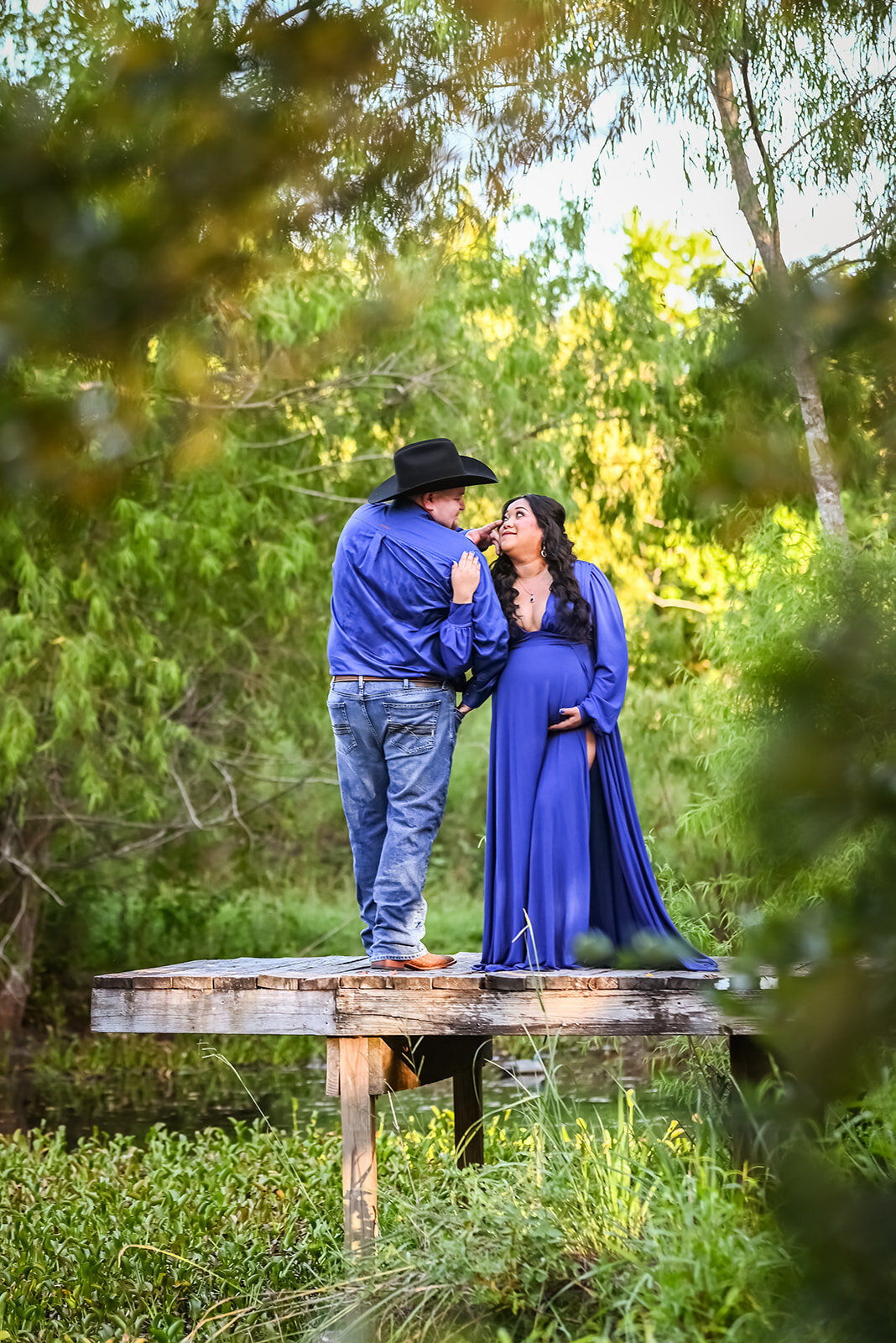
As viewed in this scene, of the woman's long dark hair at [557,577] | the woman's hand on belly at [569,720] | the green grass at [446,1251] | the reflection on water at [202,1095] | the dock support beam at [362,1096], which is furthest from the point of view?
the reflection on water at [202,1095]

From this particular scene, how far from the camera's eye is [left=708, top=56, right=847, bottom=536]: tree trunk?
1662mm

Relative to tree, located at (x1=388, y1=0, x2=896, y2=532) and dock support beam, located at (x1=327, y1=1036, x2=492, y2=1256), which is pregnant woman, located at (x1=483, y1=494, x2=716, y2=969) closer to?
dock support beam, located at (x1=327, y1=1036, x2=492, y2=1256)

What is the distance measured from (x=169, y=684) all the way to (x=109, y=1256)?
4.49 metres

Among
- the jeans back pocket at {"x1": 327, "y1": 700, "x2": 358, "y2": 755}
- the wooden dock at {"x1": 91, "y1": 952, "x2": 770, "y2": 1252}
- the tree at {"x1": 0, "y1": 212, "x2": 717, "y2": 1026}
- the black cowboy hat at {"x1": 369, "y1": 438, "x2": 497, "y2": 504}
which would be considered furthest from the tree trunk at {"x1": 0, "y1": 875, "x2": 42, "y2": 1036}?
→ the black cowboy hat at {"x1": 369, "y1": 438, "x2": 497, "y2": 504}

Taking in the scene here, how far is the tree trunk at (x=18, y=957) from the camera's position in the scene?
1094 centimetres

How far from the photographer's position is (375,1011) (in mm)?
4121

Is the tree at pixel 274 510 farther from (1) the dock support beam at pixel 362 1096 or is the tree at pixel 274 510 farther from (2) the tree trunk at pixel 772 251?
(2) the tree trunk at pixel 772 251

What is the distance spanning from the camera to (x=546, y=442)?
916 cm

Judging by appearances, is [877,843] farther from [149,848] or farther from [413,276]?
[149,848]

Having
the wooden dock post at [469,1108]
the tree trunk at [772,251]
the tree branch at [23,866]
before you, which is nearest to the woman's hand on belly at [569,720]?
the wooden dock post at [469,1108]

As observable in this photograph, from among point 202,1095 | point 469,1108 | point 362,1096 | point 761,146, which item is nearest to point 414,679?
point 362,1096

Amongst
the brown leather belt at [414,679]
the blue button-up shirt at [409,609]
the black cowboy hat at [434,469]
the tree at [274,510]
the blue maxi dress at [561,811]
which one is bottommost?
the blue maxi dress at [561,811]

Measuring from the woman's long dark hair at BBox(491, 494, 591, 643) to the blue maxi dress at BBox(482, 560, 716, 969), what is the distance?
1.2 inches

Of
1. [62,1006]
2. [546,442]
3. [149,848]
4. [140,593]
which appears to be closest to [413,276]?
[546,442]
